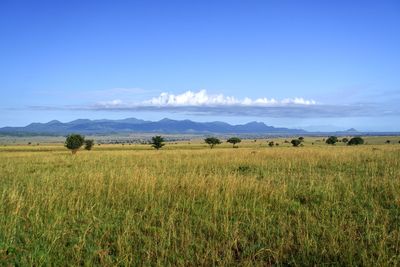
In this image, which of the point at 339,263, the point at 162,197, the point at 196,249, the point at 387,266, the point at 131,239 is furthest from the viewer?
the point at 162,197

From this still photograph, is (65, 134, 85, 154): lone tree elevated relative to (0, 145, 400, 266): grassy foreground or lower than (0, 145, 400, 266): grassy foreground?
elevated

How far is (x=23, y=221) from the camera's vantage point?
7812 mm

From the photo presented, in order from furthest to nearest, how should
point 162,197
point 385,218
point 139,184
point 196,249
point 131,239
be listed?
point 139,184, point 162,197, point 385,218, point 131,239, point 196,249

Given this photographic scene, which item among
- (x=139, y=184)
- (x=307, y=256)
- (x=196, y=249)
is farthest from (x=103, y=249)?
(x=139, y=184)

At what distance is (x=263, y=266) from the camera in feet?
18.2

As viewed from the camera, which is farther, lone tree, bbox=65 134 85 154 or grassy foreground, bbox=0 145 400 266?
lone tree, bbox=65 134 85 154

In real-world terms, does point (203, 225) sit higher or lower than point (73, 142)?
lower

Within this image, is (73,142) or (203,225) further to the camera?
(73,142)

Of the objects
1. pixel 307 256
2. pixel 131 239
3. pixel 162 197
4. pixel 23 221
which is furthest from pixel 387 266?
pixel 23 221

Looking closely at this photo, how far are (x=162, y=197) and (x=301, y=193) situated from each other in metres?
3.55

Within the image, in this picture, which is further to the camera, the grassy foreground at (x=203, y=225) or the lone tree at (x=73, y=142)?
the lone tree at (x=73, y=142)

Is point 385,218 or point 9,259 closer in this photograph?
point 9,259

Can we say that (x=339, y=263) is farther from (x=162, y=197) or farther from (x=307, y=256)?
(x=162, y=197)

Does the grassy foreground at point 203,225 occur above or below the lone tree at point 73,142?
below
